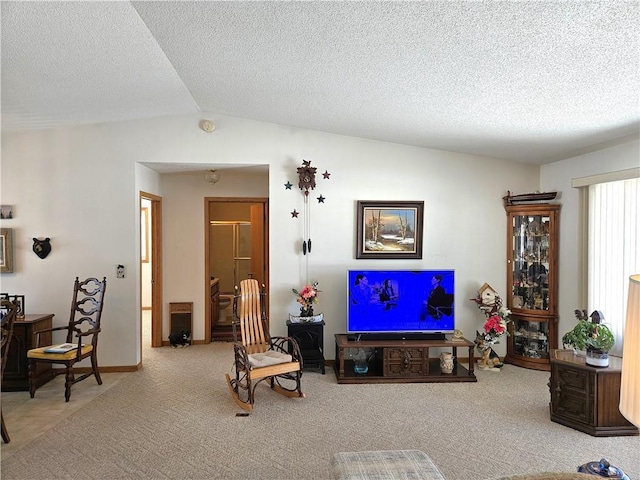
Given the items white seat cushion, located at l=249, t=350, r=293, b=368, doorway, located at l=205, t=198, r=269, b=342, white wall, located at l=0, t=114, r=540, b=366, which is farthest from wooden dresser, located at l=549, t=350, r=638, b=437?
doorway, located at l=205, t=198, r=269, b=342

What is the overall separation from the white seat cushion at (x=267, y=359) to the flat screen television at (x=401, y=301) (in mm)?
976

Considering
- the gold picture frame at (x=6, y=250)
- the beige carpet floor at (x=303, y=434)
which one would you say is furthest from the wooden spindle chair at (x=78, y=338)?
the gold picture frame at (x=6, y=250)

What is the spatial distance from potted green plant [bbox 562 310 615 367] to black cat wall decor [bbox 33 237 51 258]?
531 centimetres

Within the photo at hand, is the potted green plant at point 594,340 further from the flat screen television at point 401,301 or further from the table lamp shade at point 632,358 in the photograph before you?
the table lamp shade at point 632,358

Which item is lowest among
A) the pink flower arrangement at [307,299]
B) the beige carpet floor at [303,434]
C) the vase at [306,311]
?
the beige carpet floor at [303,434]

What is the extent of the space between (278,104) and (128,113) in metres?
1.72

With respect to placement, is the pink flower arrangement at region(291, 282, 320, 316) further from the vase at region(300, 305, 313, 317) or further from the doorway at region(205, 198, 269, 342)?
the doorway at region(205, 198, 269, 342)

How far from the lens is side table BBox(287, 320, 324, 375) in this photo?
463 centimetres

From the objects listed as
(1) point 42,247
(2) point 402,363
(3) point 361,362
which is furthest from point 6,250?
(2) point 402,363

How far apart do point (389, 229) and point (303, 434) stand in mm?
2594

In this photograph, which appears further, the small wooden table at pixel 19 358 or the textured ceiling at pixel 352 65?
the small wooden table at pixel 19 358

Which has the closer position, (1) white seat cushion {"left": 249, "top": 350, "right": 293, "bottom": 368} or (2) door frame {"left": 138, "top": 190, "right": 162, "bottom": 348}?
(1) white seat cushion {"left": 249, "top": 350, "right": 293, "bottom": 368}

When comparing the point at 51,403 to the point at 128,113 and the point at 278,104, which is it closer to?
the point at 128,113

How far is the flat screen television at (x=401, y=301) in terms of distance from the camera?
15.1 ft
